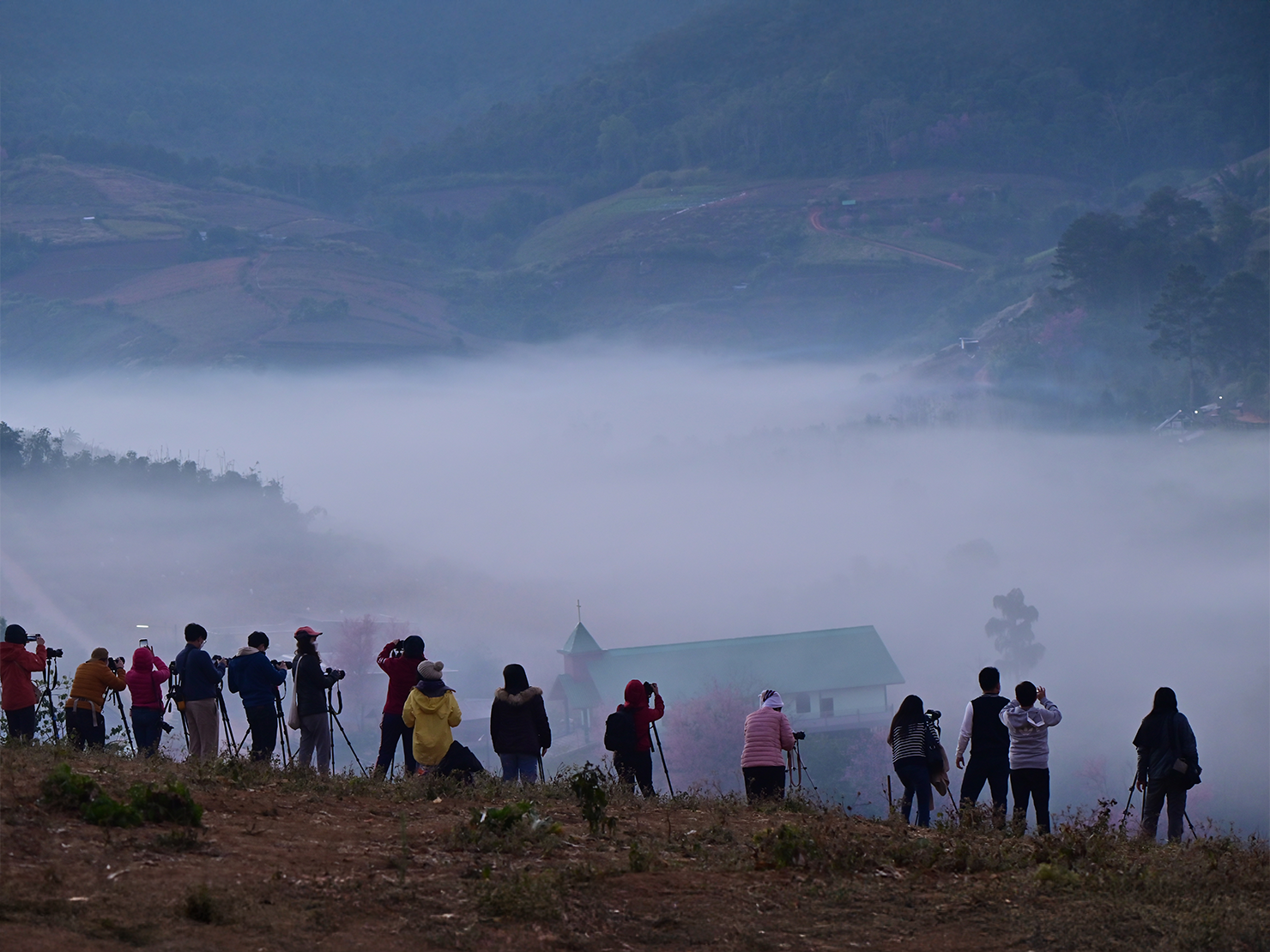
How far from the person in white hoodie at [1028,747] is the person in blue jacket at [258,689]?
7.78m

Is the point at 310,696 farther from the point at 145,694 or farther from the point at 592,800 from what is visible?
the point at 592,800

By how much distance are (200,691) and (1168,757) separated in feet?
33.8

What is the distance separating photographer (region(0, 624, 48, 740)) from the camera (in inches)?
602

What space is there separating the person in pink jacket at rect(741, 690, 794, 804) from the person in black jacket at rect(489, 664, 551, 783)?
2.21m

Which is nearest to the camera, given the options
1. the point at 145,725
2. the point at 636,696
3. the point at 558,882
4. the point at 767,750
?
the point at 558,882

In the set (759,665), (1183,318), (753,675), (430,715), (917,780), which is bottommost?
(917,780)

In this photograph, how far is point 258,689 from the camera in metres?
15.1

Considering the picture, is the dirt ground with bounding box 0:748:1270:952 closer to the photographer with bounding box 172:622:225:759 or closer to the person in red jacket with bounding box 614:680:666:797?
the person in red jacket with bounding box 614:680:666:797

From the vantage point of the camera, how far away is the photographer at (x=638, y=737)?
15.2 metres

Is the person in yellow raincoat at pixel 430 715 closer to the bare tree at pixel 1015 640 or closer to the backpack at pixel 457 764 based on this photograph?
the backpack at pixel 457 764

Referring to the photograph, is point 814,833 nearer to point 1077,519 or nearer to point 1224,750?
point 1224,750

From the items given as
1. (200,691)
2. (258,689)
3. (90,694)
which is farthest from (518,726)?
(90,694)

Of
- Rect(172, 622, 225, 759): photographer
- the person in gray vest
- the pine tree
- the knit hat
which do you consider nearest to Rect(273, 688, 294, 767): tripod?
Rect(172, 622, 225, 759): photographer

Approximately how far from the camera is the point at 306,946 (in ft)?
27.0
